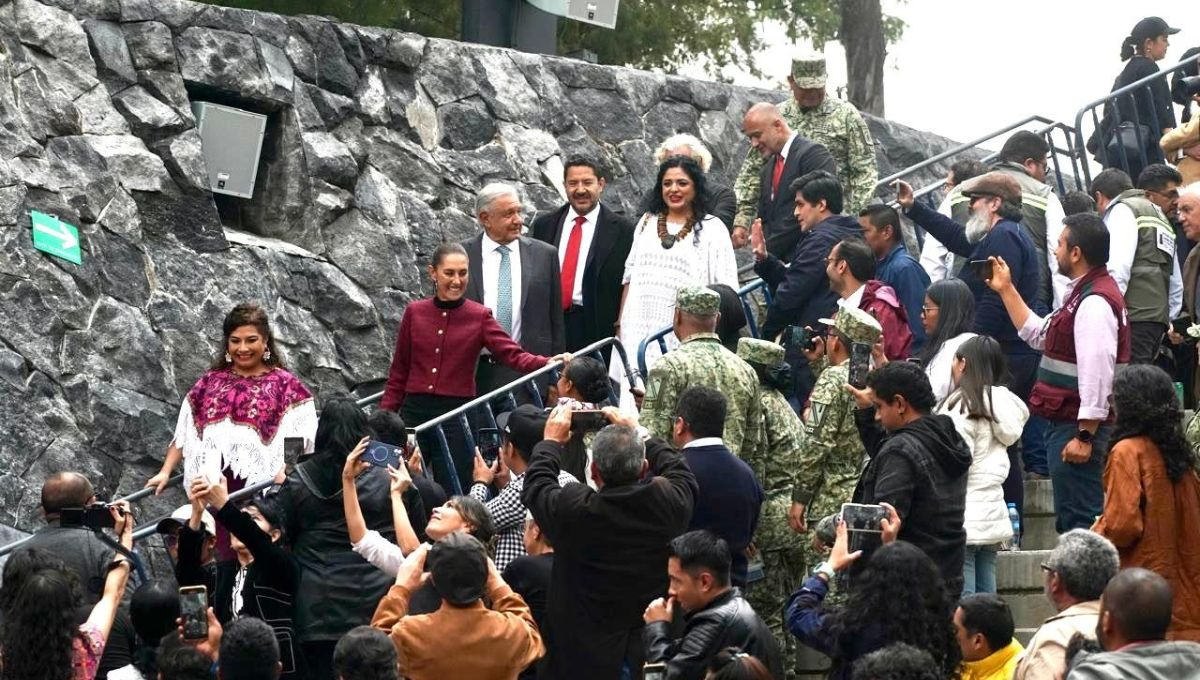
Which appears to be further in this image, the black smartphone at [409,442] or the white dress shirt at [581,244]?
the white dress shirt at [581,244]

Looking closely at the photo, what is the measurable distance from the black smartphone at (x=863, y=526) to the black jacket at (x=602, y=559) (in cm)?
71

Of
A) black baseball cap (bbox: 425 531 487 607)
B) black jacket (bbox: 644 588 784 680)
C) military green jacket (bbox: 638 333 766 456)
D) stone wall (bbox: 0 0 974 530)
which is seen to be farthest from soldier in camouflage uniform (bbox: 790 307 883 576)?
stone wall (bbox: 0 0 974 530)

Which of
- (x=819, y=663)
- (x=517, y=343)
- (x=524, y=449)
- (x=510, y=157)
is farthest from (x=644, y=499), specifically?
(x=510, y=157)

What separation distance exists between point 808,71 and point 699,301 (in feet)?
9.92

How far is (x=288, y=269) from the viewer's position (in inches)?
491

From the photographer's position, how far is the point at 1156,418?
805 cm

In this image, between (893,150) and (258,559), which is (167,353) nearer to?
(258,559)

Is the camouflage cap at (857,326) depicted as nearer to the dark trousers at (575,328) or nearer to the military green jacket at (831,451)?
the military green jacket at (831,451)

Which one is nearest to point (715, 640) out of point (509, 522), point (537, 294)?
point (509, 522)

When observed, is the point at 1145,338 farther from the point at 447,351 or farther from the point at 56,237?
the point at 56,237

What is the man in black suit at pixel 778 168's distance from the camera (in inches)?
467

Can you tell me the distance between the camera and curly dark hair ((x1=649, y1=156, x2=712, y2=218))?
11.2m

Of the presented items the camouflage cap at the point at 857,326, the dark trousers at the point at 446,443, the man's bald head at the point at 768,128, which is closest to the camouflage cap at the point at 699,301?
the camouflage cap at the point at 857,326

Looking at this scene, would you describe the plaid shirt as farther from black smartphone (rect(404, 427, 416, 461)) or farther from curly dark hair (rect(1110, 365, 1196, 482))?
curly dark hair (rect(1110, 365, 1196, 482))
